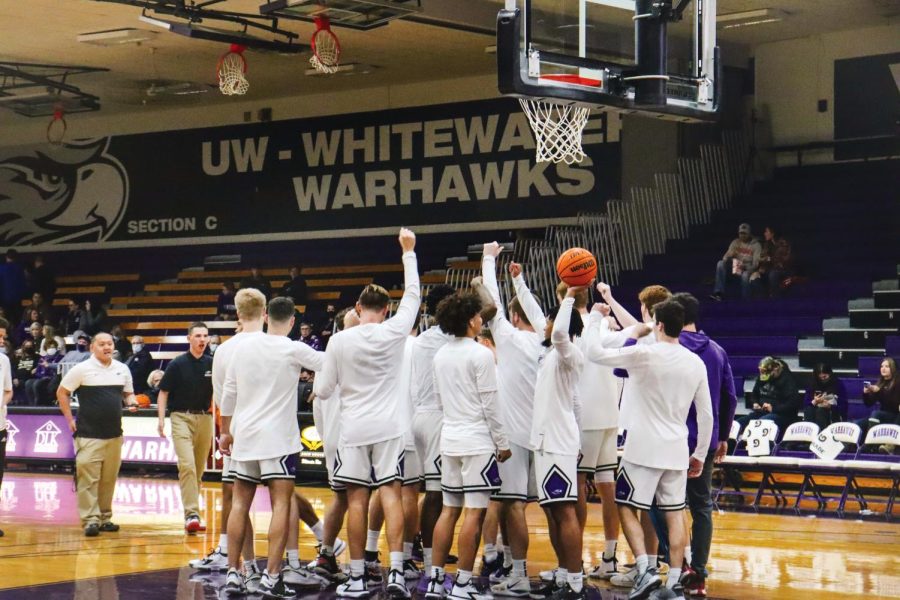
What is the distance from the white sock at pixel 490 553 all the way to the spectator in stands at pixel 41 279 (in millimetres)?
19210

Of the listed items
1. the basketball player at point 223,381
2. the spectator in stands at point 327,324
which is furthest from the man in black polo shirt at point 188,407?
the spectator in stands at point 327,324

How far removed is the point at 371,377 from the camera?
8.54m

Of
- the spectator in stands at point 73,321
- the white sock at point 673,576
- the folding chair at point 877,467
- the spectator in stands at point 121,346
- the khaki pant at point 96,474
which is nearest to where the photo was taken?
the white sock at point 673,576

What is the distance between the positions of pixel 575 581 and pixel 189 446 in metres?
4.48

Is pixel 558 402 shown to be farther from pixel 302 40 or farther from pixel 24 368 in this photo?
pixel 24 368

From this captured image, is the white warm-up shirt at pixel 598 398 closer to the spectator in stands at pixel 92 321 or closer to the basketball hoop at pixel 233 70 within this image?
the basketball hoop at pixel 233 70

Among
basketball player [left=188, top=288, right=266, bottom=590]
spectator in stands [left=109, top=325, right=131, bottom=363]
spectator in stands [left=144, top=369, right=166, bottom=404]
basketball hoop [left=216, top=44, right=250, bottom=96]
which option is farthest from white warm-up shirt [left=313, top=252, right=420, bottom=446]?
spectator in stands [left=109, top=325, right=131, bottom=363]

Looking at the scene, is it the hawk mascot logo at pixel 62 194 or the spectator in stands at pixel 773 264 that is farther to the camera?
the hawk mascot logo at pixel 62 194

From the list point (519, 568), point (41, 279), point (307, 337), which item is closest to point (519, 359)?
point (519, 568)

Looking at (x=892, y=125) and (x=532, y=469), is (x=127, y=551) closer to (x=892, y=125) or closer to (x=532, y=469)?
(x=532, y=469)

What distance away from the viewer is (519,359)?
893cm

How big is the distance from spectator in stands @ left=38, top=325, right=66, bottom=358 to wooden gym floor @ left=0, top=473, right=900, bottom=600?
7986mm

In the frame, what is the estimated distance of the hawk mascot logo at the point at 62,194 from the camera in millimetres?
28438

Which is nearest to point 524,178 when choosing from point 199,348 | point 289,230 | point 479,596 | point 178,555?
point 289,230
